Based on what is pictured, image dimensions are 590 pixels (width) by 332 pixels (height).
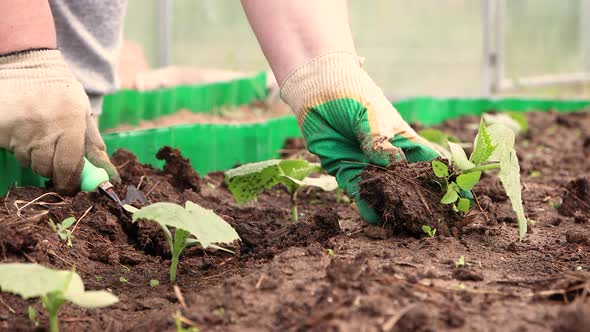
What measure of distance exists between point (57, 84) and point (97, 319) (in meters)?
0.87

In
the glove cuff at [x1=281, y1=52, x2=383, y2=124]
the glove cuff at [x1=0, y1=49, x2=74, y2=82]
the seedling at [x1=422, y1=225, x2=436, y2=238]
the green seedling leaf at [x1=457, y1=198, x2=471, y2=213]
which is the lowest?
the seedling at [x1=422, y1=225, x2=436, y2=238]

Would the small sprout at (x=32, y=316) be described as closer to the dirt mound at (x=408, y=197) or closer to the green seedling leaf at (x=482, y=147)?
the dirt mound at (x=408, y=197)

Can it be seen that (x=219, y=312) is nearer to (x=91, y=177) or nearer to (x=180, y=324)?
(x=180, y=324)

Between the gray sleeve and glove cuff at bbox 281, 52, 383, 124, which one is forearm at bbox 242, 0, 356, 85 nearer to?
glove cuff at bbox 281, 52, 383, 124

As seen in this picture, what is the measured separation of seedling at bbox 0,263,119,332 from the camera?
133 cm

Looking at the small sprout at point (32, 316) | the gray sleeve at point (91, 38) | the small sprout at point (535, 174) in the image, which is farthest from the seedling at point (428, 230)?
the gray sleeve at point (91, 38)

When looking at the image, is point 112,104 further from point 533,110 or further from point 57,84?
point 533,110

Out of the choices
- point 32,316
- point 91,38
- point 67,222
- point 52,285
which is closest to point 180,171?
point 67,222

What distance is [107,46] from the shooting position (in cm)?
332

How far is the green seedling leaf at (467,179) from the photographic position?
6.18 feet

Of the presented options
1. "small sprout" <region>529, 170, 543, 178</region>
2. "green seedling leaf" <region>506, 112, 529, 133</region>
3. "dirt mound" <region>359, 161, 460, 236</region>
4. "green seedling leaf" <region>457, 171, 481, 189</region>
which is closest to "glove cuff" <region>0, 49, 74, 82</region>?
"dirt mound" <region>359, 161, 460, 236</region>

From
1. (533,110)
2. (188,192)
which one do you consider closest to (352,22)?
(533,110)

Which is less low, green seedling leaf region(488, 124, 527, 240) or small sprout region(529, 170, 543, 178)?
green seedling leaf region(488, 124, 527, 240)

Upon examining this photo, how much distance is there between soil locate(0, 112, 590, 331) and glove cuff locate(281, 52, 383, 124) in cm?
30
